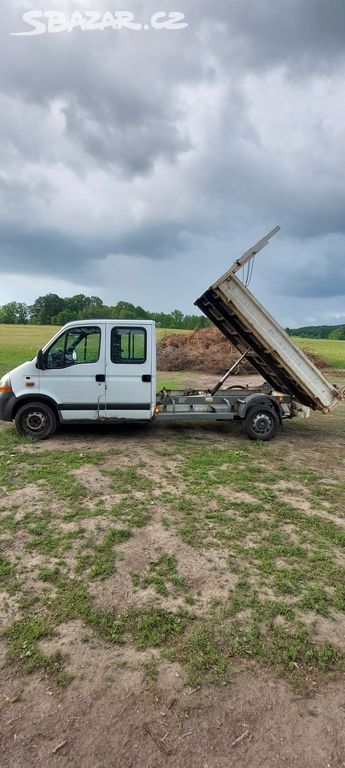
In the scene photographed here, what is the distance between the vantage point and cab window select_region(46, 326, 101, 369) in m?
8.27

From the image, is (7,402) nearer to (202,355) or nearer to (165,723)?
(165,723)

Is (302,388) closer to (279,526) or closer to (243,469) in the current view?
→ (243,469)

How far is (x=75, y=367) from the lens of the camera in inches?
325

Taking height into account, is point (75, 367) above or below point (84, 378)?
above

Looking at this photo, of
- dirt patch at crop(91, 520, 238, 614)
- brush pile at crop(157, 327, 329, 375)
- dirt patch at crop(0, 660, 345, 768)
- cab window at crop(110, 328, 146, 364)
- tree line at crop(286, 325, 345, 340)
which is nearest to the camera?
dirt patch at crop(0, 660, 345, 768)

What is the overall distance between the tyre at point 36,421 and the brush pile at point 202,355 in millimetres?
14141

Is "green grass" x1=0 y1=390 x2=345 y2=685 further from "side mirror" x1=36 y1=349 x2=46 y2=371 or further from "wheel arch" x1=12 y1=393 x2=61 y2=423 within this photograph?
"side mirror" x1=36 y1=349 x2=46 y2=371

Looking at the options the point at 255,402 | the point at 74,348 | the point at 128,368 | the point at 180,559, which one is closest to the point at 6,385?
the point at 74,348

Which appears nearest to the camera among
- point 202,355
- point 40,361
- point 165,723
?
Result: point 165,723

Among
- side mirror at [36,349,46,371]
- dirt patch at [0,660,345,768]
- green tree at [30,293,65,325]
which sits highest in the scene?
green tree at [30,293,65,325]

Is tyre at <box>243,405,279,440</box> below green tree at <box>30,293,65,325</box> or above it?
below

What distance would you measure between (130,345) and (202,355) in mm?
16358

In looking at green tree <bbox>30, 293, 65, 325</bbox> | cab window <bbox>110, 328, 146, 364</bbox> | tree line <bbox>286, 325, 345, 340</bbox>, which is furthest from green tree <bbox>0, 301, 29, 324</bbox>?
cab window <bbox>110, 328, 146, 364</bbox>

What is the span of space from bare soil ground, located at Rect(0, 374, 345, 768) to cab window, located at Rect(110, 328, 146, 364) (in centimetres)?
257
